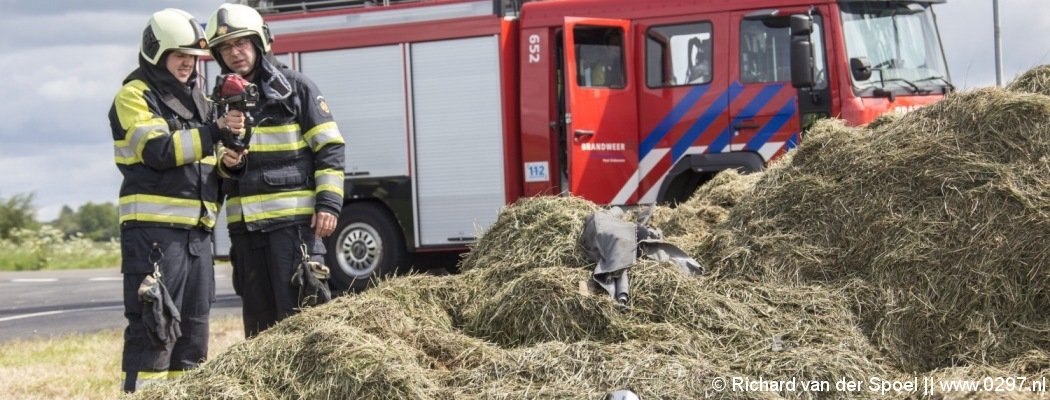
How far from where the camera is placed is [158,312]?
5289 mm

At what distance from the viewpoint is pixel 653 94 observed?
11.1 metres

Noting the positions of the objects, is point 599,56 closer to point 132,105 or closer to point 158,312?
point 132,105

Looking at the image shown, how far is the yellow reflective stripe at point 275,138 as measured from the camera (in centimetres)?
594

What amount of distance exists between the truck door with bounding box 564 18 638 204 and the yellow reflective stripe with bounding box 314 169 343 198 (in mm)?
4937

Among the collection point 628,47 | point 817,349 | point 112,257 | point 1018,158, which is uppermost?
point 628,47

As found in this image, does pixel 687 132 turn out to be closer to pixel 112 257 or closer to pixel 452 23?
pixel 452 23

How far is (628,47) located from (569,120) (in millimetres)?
928

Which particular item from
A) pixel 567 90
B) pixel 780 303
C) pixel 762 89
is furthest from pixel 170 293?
pixel 762 89

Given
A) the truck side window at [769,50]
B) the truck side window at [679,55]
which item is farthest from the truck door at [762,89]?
the truck side window at [679,55]

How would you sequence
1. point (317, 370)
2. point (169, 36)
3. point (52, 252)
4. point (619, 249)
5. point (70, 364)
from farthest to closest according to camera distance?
point (52, 252), point (70, 364), point (619, 249), point (169, 36), point (317, 370)

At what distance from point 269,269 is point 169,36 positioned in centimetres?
121

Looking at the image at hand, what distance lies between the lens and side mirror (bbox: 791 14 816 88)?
1004cm

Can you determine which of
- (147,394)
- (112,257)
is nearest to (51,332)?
(147,394)

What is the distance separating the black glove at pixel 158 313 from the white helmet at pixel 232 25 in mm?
1177
